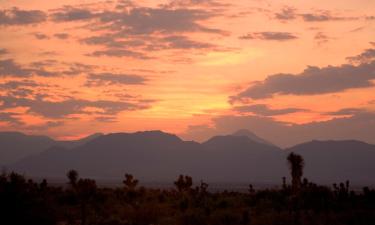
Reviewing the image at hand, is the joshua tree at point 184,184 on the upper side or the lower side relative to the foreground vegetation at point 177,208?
upper

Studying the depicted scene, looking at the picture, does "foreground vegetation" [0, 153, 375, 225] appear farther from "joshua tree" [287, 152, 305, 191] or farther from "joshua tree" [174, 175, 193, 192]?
"joshua tree" [174, 175, 193, 192]

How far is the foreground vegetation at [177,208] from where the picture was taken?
2405 cm

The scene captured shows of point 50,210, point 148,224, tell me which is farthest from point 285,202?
point 50,210

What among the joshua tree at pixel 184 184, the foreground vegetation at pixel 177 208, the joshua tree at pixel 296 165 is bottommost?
the foreground vegetation at pixel 177 208

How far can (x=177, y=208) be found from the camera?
43938 millimetres

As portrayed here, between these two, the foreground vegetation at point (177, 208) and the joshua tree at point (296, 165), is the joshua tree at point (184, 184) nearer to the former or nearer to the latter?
the foreground vegetation at point (177, 208)

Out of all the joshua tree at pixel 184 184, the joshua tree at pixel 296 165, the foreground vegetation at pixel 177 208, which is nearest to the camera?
the foreground vegetation at pixel 177 208

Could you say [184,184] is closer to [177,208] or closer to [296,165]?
[177,208]

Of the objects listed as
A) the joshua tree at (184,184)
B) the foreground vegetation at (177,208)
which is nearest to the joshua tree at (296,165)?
the foreground vegetation at (177,208)

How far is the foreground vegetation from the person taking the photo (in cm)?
2405

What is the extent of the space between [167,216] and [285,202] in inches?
474

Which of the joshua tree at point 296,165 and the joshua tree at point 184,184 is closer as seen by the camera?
the joshua tree at point 296,165

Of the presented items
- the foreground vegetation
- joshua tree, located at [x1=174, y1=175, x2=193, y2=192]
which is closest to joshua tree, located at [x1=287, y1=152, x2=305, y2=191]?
the foreground vegetation

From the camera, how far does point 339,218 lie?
3500cm
